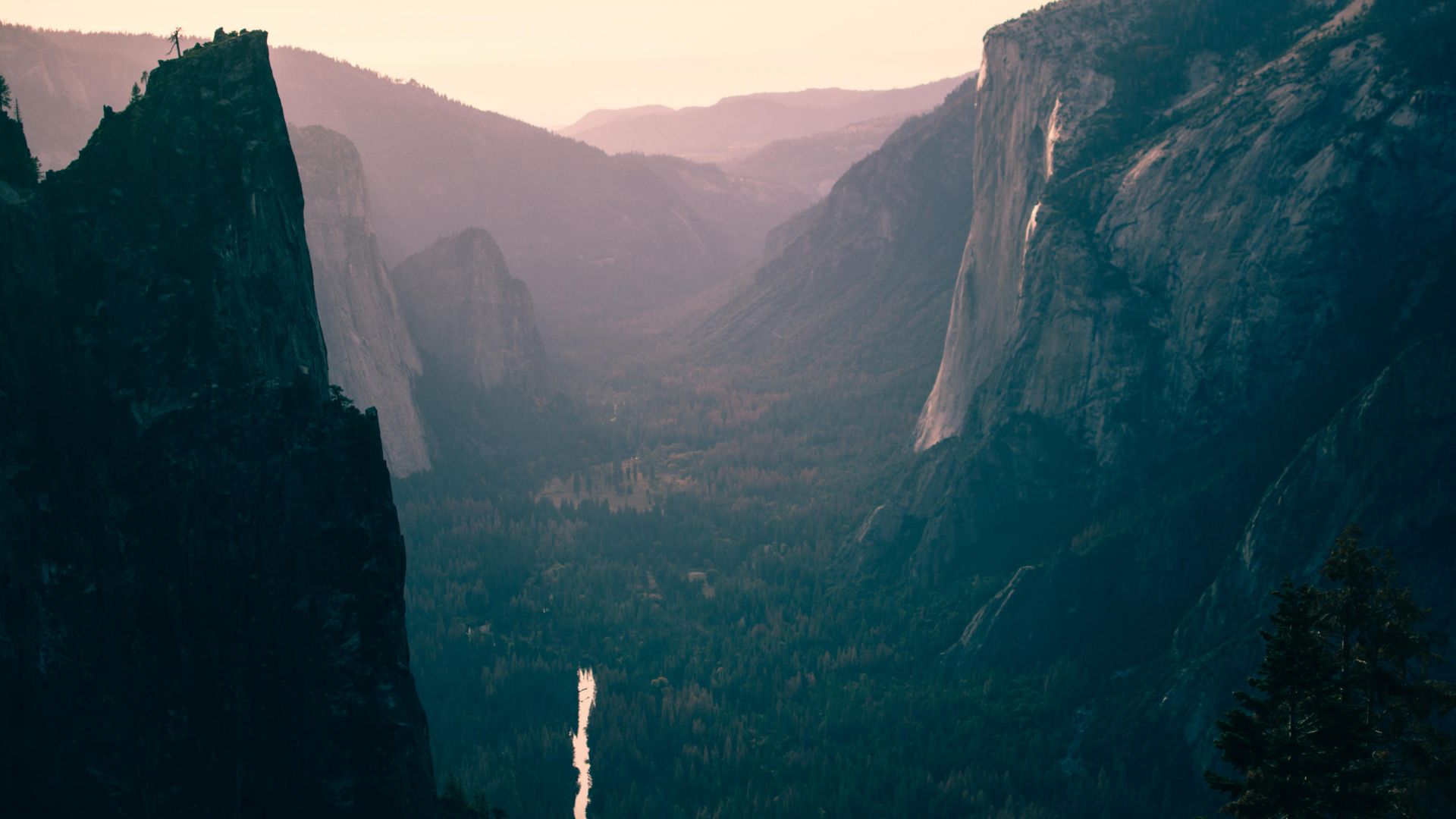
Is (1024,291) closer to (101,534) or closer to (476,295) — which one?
(101,534)

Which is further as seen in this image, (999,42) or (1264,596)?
(999,42)

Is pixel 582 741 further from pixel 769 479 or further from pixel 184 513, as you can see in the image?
pixel 769 479

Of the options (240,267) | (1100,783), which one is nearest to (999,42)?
(1100,783)

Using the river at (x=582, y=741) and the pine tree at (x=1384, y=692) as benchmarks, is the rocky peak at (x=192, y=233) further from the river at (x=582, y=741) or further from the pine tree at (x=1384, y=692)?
the pine tree at (x=1384, y=692)

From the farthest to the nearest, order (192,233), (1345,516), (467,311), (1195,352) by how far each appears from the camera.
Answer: (467,311)
(1195,352)
(1345,516)
(192,233)

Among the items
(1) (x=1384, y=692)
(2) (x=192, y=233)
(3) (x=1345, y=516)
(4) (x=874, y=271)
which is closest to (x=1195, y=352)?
(3) (x=1345, y=516)

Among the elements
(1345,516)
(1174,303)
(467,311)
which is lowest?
(1345,516)

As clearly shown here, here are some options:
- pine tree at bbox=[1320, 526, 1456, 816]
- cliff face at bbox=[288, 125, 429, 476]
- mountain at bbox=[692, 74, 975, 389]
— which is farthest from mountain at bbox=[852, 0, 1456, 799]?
mountain at bbox=[692, 74, 975, 389]
